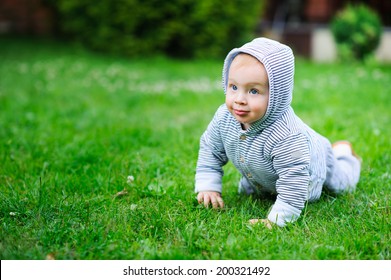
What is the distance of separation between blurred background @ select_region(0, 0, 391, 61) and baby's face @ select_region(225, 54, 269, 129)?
8.38m

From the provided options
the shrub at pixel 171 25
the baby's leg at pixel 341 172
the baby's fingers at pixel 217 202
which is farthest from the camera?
the shrub at pixel 171 25

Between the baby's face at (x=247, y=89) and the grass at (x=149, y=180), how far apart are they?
605 millimetres

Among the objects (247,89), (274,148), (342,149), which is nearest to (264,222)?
(274,148)

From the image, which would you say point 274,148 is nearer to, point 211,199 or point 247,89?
point 247,89

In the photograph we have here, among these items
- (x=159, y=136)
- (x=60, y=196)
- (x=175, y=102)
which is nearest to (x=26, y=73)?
(x=175, y=102)

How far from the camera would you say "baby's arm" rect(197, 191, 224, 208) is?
300 cm

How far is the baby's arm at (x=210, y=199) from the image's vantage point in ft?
9.85

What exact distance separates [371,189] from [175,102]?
3583 millimetres

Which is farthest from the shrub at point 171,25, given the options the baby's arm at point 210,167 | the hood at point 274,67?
the hood at point 274,67

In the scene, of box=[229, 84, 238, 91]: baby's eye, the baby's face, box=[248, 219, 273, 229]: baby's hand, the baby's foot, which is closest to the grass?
box=[248, 219, 273, 229]: baby's hand

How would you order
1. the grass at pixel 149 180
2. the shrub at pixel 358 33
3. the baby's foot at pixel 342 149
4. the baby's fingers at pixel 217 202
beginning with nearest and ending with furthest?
the grass at pixel 149 180
the baby's fingers at pixel 217 202
the baby's foot at pixel 342 149
the shrub at pixel 358 33

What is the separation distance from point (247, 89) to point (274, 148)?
365 mm

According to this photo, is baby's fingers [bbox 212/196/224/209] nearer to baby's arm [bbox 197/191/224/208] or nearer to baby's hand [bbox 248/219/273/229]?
baby's arm [bbox 197/191/224/208]

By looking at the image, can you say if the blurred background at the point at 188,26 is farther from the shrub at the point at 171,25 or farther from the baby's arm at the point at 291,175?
the baby's arm at the point at 291,175
